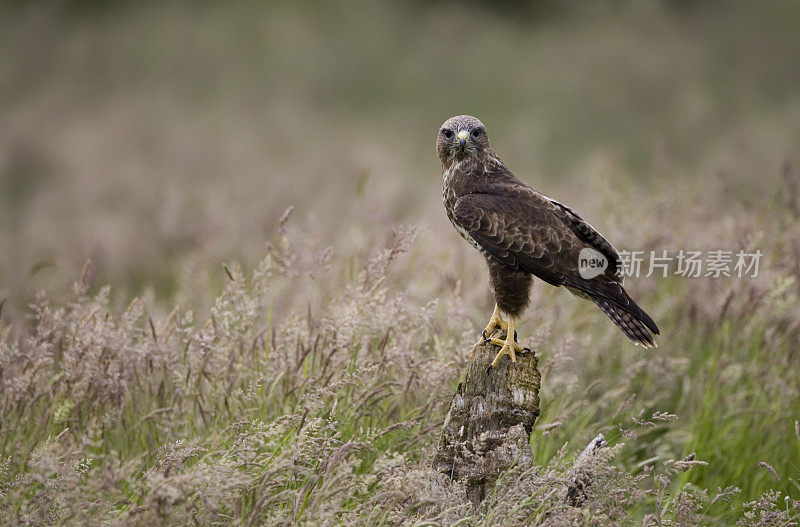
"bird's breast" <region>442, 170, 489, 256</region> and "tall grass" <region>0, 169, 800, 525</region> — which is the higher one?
"bird's breast" <region>442, 170, 489, 256</region>

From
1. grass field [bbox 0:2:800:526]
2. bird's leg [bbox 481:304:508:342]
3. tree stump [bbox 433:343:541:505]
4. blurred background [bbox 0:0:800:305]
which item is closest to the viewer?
grass field [bbox 0:2:800:526]

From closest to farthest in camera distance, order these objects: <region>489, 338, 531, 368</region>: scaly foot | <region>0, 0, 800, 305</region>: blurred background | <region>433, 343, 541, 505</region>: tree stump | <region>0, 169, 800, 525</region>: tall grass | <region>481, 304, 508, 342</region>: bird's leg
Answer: <region>0, 169, 800, 525</region>: tall grass
<region>433, 343, 541, 505</region>: tree stump
<region>489, 338, 531, 368</region>: scaly foot
<region>481, 304, 508, 342</region>: bird's leg
<region>0, 0, 800, 305</region>: blurred background

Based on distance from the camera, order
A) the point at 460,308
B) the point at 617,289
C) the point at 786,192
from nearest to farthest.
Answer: the point at 617,289 < the point at 460,308 < the point at 786,192

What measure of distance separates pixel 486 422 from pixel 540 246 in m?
0.90

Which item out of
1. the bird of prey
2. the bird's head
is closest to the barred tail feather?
the bird of prey

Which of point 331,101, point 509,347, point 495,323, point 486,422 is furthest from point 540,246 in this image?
point 331,101

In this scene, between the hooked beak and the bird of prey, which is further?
the hooked beak

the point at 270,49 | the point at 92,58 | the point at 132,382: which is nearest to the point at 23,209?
the point at 132,382

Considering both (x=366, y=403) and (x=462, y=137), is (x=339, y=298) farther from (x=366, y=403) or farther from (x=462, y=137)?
(x=462, y=137)

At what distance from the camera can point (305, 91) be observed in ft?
62.1

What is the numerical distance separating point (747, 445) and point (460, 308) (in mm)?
1824

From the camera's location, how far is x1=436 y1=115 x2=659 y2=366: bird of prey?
325cm

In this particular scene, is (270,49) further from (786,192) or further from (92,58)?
(786,192)

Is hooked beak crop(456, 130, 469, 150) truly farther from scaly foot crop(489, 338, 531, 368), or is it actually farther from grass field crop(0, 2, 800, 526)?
scaly foot crop(489, 338, 531, 368)
